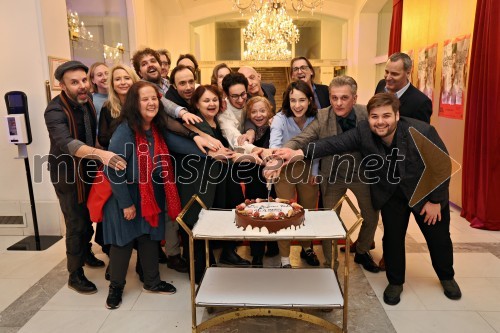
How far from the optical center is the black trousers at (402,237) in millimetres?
2828

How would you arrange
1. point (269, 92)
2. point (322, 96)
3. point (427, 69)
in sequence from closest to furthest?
point (322, 96)
point (269, 92)
point (427, 69)

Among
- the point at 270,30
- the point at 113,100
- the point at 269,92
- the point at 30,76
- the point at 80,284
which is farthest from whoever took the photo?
the point at 270,30

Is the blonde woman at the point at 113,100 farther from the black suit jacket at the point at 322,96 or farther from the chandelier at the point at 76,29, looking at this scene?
the chandelier at the point at 76,29

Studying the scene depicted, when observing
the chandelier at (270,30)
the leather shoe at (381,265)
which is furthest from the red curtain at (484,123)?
the chandelier at (270,30)

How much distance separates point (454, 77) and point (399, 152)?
3173 mm

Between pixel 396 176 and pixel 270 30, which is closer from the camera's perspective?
pixel 396 176

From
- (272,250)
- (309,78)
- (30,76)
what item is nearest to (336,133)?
(309,78)

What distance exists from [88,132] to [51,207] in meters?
1.67

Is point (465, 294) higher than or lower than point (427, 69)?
lower

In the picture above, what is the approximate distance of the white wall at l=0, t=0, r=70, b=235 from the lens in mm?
3963

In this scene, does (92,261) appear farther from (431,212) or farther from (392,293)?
(431,212)

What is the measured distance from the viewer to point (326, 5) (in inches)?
415

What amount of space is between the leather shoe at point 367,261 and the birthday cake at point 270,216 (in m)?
1.28

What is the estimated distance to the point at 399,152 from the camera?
2.64m
